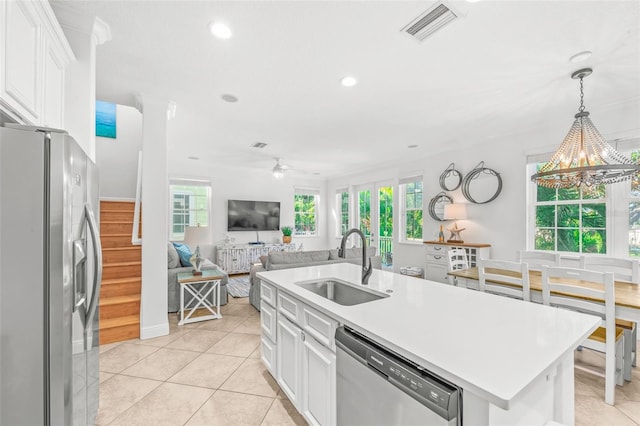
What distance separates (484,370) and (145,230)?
3.22 m

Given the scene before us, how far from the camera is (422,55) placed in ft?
7.18

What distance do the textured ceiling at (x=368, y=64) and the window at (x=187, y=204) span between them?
2.79 meters

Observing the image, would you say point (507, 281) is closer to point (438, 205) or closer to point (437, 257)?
point (437, 257)

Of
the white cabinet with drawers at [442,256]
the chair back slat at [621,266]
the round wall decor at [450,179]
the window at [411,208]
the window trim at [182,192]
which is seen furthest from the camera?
the window trim at [182,192]

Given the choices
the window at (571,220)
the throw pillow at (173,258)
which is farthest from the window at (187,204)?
the window at (571,220)

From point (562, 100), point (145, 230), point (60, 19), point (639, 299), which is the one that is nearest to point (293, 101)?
point (60, 19)

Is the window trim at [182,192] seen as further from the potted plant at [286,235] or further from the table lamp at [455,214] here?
the table lamp at [455,214]

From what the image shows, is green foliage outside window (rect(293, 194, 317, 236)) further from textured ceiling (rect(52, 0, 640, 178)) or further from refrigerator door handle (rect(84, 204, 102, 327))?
refrigerator door handle (rect(84, 204, 102, 327))

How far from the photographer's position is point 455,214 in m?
4.63

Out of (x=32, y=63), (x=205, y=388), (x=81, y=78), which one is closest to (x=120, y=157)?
(x=81, y=78)

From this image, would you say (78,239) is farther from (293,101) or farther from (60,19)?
(293,101)

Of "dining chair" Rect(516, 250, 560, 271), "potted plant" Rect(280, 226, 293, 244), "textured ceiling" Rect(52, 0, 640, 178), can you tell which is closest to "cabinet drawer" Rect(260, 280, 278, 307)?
"textured ceiling" Rect(52, 0, 640, 178)

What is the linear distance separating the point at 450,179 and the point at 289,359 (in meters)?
4.30

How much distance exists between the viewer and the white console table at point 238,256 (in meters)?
6.32
